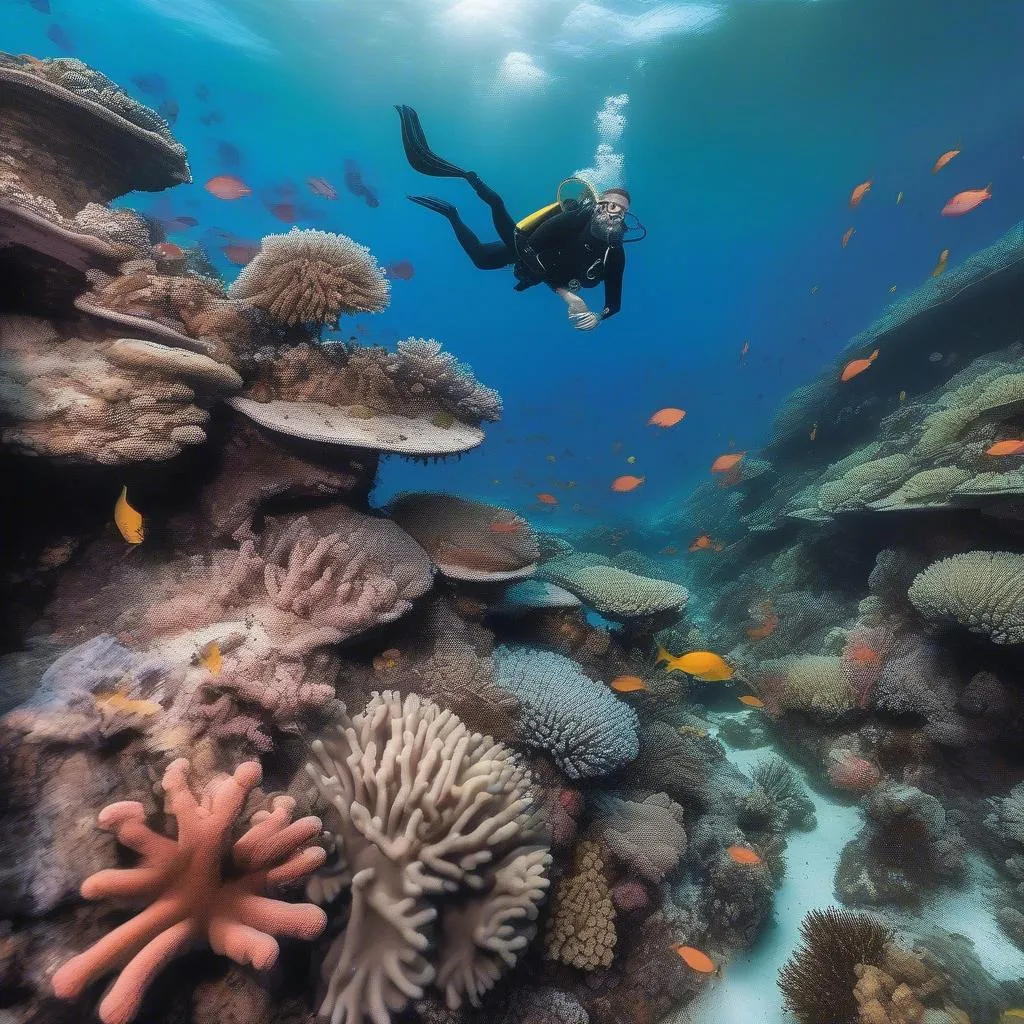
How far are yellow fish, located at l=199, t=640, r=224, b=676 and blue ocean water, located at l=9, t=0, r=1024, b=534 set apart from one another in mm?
10893

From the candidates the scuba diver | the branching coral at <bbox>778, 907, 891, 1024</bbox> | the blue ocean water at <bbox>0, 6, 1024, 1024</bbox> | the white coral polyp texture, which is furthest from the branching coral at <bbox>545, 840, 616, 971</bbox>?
the scuba diver

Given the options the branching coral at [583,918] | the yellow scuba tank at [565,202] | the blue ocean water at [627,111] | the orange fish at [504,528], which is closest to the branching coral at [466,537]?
the orange fish at [504,528]

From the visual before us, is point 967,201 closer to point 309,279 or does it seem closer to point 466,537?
point 466,537

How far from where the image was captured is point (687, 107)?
28.2 meters

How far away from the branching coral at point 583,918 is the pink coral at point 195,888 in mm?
1918

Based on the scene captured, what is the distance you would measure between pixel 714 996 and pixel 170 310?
5.89 m

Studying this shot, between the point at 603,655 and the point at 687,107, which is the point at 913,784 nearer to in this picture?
the point at 603,655

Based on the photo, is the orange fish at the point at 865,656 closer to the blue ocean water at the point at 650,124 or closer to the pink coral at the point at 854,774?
the blue ocean water at the point at 650,124

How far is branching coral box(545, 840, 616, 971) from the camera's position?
9.68 feet

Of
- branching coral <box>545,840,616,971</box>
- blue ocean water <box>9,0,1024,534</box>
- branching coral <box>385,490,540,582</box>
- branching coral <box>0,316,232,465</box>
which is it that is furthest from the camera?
blue ocean water <box>9,0,1024,534</box>

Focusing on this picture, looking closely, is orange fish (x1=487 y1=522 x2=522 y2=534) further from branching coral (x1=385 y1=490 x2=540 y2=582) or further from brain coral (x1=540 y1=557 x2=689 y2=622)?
brain coral (x1=540 y1=557 x2=689 y2=622)

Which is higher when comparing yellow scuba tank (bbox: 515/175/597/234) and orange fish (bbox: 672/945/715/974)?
yellow scuba tank (bbox: 515/175/597/234)

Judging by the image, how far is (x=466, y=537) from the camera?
3.99 m

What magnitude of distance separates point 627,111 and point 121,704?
37.7m
